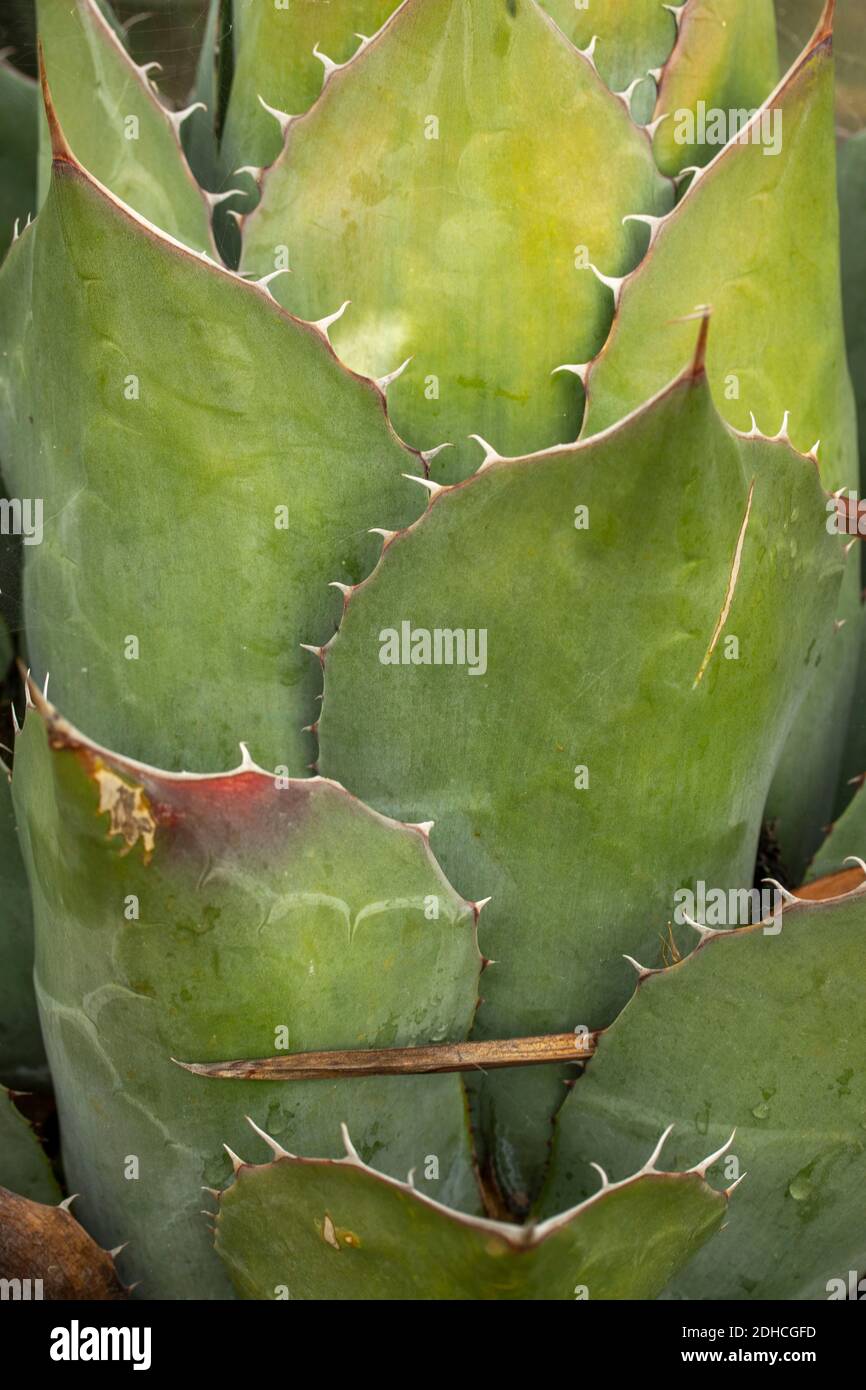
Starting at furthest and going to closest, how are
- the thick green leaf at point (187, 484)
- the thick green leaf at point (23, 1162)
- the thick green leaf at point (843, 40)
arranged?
the thick green leaf at point (843, 40)
the thick green leaf at point (23, 1162)
the thick green leaf at point (187, 484)

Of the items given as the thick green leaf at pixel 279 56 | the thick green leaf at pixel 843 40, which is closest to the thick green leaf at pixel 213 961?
the thick green leaf at pixel 279 56

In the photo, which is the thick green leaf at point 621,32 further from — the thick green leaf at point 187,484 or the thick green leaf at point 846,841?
A: the thick green leaf at point 846,841

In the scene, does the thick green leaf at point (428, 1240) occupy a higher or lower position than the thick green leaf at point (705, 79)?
lower

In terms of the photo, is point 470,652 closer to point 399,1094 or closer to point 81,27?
point 399,1094

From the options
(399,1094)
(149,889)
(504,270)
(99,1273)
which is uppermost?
(504,270)

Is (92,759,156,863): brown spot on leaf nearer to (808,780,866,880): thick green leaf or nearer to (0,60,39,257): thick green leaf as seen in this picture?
(808,780,866,880): thick green leaf

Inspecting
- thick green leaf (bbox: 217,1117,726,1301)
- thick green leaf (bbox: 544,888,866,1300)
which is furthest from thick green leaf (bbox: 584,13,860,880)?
thick green leaf (bbox: 217,1117,726,1301)

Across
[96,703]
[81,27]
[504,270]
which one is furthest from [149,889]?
[81,27]
